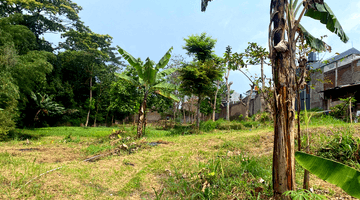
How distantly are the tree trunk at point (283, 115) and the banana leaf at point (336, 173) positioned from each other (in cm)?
42

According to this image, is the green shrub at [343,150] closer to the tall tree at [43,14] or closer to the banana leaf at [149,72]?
the banana leaf at [149,72]

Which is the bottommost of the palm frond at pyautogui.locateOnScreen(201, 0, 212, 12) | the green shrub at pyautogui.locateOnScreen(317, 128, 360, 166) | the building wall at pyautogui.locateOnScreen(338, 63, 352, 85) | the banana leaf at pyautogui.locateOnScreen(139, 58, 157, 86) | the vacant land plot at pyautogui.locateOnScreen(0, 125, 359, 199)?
the vacant land plot at pyautogui.locateOnScreen(0, 125, 359, 199)

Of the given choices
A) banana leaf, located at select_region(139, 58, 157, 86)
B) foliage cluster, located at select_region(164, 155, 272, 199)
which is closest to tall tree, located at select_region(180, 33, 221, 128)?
banana leaf, located at select_region(139, 58, 157, 86)

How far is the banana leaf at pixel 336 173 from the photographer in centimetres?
195

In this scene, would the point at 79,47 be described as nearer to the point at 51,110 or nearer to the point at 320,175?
the point at 51,110

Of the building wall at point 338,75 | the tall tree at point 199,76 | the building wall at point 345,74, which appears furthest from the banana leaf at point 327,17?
the building wall at point 345,74

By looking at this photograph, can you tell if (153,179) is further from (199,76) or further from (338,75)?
(338,75)

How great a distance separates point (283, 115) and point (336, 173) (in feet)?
2.74

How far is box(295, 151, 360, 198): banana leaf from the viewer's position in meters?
1.95

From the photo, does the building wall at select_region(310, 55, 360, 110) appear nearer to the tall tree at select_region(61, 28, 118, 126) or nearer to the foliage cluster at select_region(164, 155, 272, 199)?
the foliage cluster at select_region(164, 155, 272, 199)

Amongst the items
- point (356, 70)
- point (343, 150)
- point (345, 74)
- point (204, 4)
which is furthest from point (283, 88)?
point (345, 74)

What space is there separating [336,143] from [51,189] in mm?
5931

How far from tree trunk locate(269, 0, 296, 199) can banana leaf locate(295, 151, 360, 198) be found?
0.42 m

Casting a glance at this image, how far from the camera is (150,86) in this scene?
1123 cm
